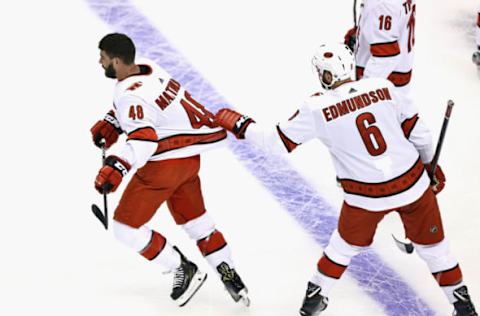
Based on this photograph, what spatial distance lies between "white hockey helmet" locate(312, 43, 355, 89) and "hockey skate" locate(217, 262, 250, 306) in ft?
2.75

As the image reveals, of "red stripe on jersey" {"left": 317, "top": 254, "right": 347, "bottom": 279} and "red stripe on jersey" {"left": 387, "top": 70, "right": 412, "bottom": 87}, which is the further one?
"red stripe on jersey" {"left": 387, "top": 70, "right": 412, "bottom": 87}

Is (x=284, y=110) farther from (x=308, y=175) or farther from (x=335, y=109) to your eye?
(x=335, y=109)

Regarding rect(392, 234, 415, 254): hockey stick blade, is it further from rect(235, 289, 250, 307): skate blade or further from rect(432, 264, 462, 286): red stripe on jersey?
rect(235, 289, 250, 307): skate blade

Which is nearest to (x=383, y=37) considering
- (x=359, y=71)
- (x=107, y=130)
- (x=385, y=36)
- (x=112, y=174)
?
(x=385, y=36)

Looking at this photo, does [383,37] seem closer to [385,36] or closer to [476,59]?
[385,36]

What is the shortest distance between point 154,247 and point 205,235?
0.22m

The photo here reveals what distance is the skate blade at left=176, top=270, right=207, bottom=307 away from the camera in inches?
154

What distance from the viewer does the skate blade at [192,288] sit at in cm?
390

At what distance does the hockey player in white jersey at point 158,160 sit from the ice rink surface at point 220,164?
21 centimetres

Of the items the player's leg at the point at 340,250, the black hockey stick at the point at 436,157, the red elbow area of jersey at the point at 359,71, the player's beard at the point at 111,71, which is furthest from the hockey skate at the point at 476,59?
the player's beard at the point at 111,71

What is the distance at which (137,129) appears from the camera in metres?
3.49

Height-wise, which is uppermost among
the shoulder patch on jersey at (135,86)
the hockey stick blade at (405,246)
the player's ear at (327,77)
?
the shoulder patch on jersey at (135,86)

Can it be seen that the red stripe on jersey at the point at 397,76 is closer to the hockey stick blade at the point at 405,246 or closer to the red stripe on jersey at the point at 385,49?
the red stripe on jersey at the point at 385,49

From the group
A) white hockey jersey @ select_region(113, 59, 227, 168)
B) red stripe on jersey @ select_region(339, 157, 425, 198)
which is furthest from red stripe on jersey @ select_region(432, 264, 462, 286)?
white hockey jersey @ select_region(113, 59, 227, 168)
